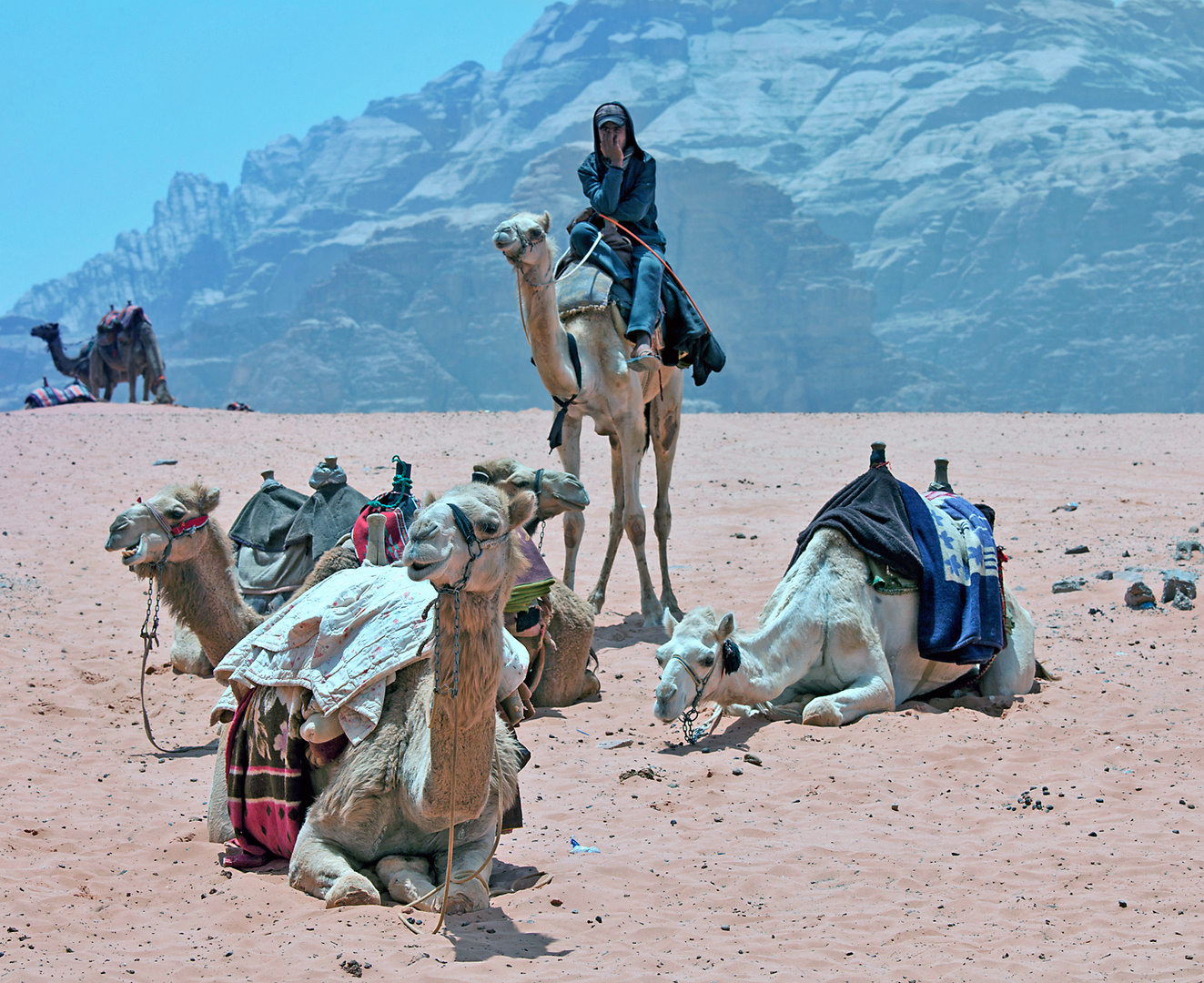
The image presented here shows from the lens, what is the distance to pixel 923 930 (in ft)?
14.6

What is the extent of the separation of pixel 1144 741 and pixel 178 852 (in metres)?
4.95

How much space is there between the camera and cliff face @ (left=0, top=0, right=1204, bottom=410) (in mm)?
119562

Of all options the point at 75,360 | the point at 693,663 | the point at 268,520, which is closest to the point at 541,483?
the point at 693,663

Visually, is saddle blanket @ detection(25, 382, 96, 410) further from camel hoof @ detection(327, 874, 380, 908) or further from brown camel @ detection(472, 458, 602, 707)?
camel hoof @ detection(327, 874, 380, 908)

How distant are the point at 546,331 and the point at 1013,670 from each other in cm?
403

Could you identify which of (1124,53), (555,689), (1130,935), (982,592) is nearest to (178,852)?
(555,689)

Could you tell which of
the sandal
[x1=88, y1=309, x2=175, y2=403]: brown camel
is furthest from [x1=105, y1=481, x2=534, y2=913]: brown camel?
[x1=88, y1=309, x2=175, y2=403]: brown camel

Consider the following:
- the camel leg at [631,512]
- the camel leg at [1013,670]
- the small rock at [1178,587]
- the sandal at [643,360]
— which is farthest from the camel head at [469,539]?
the small rock at [1178,587]

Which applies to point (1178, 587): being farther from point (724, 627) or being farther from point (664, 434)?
point (664, 434)

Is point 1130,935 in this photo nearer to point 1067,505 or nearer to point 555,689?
point 555,689

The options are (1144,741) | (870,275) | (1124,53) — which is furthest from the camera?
(1124,53)

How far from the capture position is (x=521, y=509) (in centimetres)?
405

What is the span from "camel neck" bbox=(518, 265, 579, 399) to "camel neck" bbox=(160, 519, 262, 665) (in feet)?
8.47

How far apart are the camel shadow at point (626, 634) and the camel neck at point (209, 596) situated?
3.26 m
